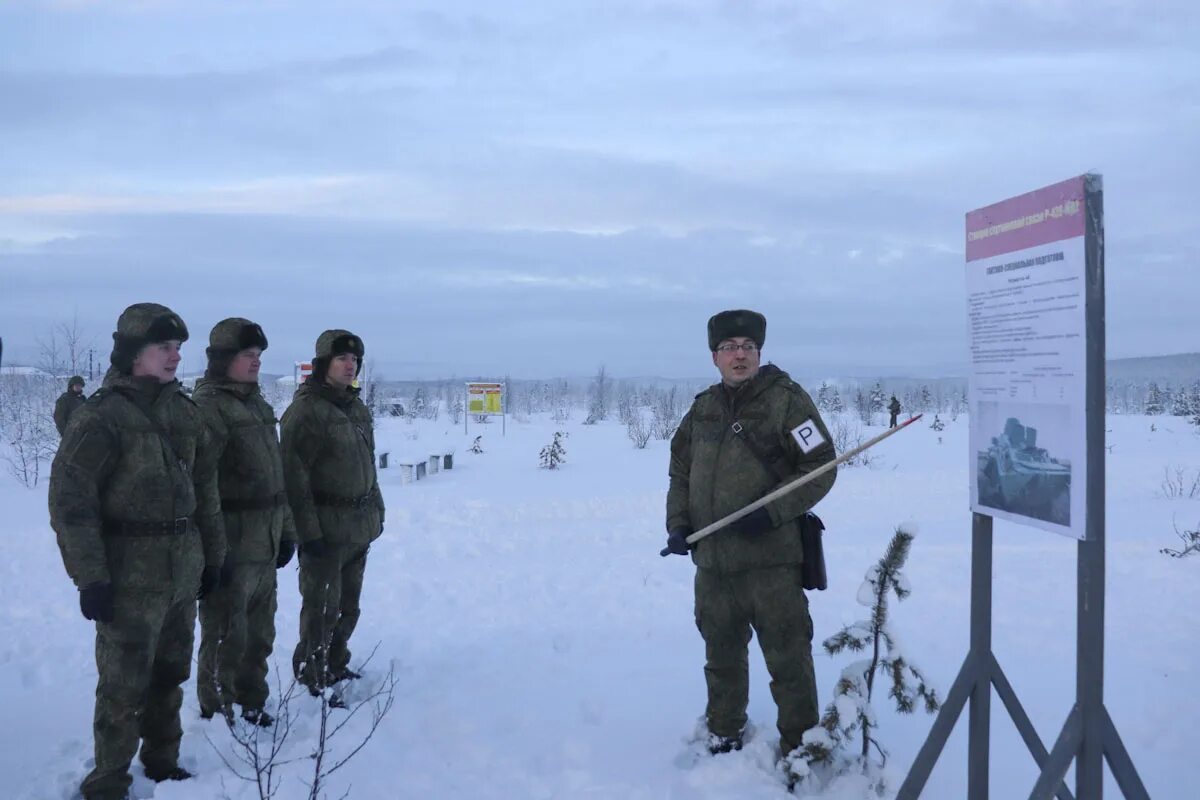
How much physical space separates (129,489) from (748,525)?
8.54ft

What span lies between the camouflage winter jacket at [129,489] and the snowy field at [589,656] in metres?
1.01

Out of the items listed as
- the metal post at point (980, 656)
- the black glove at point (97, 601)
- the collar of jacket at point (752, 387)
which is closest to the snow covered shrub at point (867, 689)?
the metal post at point (980, 656)

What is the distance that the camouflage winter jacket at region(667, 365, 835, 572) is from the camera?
12.2ft

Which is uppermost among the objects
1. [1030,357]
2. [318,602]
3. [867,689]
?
[1030,357]

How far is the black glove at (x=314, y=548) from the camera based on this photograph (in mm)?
4543

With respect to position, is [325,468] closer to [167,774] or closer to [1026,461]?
[167,774]

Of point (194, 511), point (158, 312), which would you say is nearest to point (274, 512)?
point (194, 511)

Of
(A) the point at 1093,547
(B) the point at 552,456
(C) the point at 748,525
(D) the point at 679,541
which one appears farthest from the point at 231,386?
(B) the point at 552,456

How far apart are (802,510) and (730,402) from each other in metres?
0.63

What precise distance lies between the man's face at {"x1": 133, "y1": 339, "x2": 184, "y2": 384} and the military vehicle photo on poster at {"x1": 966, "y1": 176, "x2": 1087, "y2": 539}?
3.27 meters

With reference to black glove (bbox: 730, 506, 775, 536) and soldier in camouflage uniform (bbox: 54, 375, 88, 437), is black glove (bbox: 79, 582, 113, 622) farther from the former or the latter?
soldier in camouflage uniform (bbox: 54, 375, 88, 437)

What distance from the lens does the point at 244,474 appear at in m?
4.20

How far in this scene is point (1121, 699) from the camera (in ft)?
14.7

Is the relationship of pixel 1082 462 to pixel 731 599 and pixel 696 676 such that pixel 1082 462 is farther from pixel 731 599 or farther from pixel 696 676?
pixel 696 676
